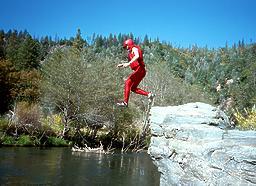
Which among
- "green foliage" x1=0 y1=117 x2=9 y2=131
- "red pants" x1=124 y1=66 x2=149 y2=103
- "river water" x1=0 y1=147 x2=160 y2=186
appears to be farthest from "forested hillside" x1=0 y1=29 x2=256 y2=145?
"red pants" x1=124 y1=66 x2=149 y2=103

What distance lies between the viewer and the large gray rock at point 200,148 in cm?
1245

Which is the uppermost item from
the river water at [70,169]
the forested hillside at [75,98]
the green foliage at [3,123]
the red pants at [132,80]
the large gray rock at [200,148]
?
the forested hillside at [75,98]

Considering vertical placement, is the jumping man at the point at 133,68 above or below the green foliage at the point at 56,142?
above

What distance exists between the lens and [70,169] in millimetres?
34688

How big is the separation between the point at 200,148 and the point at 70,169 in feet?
76.0

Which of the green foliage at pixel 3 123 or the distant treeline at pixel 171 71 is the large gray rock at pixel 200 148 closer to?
the green foliage at pixel 3 123

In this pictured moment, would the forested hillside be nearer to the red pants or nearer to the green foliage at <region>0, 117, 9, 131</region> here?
the green foliage at <region>0, 117, 9, 131</region>

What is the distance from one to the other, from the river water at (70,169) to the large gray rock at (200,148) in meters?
14.2

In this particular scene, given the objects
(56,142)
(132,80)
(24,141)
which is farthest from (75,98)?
(132,80)

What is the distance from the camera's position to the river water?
29156 millimetres

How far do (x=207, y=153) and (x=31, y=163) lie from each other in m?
25.9

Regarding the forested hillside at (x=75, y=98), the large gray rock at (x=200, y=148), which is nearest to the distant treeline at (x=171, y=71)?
the forested hillside at (x=75, y=98)

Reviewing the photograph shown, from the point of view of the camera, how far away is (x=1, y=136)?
153 ft

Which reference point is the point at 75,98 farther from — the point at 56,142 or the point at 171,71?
the point at 171,71
